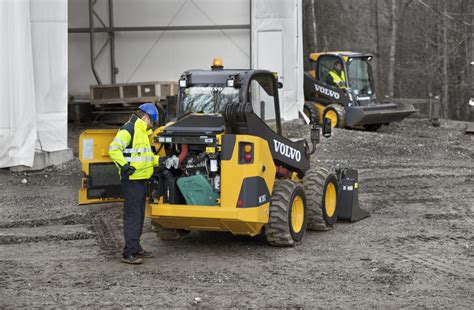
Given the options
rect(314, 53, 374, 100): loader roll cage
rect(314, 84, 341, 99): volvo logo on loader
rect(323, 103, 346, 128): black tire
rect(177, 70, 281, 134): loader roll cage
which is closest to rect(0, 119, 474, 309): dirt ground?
rect(177, 70, 281, 134): loader roll cage

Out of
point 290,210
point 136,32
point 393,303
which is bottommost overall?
point 393,303

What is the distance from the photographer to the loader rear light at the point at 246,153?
29.2ft

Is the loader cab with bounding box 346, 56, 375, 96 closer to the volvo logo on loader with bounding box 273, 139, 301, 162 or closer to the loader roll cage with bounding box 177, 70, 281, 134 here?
the volvo logo on loader with bounding box 273, 139, 301, 162

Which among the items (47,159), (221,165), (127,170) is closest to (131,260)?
(127,170)

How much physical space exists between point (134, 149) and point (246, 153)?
1171 millimetres

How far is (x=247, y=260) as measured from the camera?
914 centimetres

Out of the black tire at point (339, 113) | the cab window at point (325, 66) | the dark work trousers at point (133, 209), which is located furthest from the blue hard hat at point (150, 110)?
the cab window at point (325, 66)

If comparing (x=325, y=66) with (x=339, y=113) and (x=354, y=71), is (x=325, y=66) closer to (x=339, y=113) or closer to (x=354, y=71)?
(x=354, y=71)

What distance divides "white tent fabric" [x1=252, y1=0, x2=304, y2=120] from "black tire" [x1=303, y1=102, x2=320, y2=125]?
780 millimetres

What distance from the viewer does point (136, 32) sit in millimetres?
25031

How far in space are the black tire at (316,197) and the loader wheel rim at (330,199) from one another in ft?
0.71

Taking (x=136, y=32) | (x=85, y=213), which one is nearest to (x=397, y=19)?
(x=136, y=32)

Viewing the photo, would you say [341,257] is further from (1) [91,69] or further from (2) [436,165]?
(1) [91,69]

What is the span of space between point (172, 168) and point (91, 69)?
16.5 m
